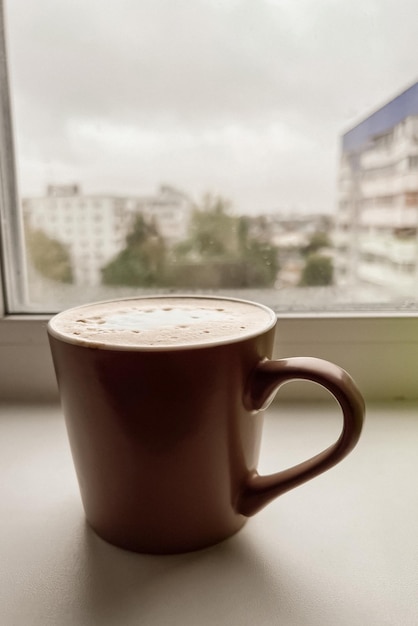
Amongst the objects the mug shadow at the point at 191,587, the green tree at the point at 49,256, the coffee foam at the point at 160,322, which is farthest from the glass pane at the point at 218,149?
the mug shadow at the point at 191,587

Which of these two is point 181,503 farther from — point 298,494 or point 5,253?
point 5,253

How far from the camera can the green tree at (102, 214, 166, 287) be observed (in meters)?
0.62

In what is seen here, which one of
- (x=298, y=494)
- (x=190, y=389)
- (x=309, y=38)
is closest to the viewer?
(x=190, y=389)

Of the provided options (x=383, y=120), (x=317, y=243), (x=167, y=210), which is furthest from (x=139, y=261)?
(x=383, y=120)

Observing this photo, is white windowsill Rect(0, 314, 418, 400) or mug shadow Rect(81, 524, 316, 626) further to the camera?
white windowsill Rect(0, 314, 418, 400)

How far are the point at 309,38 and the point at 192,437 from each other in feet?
1.50

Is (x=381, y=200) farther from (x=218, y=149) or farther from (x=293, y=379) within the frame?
Result: (x=293, y=379)

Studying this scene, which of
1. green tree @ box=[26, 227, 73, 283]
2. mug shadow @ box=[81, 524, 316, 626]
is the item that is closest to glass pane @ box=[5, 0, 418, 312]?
green tree @ box=[26, 227, 73, 283]

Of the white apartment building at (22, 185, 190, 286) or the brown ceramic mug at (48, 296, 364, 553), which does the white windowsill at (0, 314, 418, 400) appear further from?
the brown ceramic mug at (48, 296, 364, 553)

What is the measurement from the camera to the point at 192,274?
2.07 feet

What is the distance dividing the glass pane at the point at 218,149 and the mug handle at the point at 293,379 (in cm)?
30

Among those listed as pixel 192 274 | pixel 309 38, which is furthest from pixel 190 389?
pixel 309 38

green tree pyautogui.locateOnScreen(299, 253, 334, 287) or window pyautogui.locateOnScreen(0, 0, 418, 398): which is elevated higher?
window pyautogui.locateOnScreen(0, 0, 418, 398)

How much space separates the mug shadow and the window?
0.29 meters
